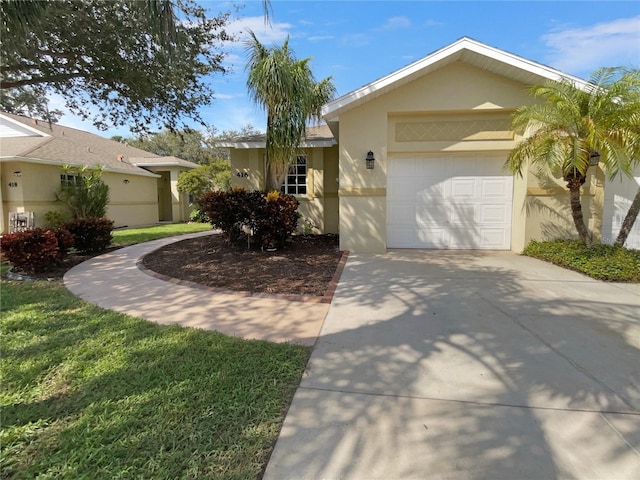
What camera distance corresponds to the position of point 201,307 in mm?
4816

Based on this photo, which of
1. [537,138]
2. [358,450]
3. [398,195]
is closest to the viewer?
[358,450]

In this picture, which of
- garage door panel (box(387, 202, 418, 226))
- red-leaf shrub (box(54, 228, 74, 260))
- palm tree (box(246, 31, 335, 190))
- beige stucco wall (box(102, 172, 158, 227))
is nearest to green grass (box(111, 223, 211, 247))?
beige stucco wall (box(102, 172, 158, 227))

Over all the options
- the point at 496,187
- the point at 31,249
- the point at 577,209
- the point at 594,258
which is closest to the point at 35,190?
the point at 31,249

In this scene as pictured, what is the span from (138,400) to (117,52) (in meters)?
7.49

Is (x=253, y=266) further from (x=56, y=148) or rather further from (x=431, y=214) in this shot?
(x=56, y=148)

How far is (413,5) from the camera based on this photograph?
25.7ft

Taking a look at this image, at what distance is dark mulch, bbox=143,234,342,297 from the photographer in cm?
590

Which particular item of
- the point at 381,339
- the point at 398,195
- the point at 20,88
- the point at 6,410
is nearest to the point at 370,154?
the point at 398,195

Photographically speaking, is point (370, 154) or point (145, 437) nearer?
point (145, 437)

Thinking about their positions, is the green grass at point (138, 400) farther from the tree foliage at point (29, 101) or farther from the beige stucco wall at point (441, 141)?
the tree foliage at point (29, 101)

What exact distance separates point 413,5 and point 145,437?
9.52m

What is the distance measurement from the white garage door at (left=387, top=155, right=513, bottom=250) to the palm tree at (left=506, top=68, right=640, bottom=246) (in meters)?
1.70

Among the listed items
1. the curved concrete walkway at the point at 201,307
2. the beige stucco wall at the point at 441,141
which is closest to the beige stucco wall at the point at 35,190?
the curved concrete walkway at the point at 201,307

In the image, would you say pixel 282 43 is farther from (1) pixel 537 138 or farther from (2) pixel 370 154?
(1) pixel 537 138
